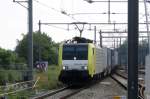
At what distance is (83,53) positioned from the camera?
36.0 metres

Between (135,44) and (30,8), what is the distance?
63.2 feet

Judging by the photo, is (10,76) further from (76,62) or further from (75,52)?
(76,62)

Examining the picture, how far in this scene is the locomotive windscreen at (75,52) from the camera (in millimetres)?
35759

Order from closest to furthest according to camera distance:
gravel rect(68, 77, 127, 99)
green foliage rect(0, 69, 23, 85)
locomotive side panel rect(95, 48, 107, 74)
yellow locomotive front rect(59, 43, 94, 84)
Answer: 1. gravel rect(68, 77, 127, 99)
2. yellow locomotive front rect(59, 43, 94, 84)
3. green foliage rect(0, 69, 23, 85)
4. locomotive side panel rect(95, 48, 107, 74)

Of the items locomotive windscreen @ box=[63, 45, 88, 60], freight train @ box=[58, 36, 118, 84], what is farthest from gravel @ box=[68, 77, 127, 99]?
locomotive windscreen @ box=[63, 45, 88, 60]

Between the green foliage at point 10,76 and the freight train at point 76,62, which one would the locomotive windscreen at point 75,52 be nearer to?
the freight train at point 76,62

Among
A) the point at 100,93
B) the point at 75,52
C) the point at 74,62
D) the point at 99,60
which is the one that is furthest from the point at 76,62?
the point at 99,60

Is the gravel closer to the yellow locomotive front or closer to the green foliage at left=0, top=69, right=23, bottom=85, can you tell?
the yellow locomotive front

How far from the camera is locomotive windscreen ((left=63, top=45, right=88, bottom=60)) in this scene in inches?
1408

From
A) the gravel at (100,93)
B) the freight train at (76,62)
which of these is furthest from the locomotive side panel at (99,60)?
the gravel at (100,93)

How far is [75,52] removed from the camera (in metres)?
36.1

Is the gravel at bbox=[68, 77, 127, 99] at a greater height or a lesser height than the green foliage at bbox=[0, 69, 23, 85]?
lesser

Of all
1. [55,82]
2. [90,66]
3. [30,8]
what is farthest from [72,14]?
[30,8]

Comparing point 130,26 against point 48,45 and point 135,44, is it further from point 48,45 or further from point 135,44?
point 48,45
